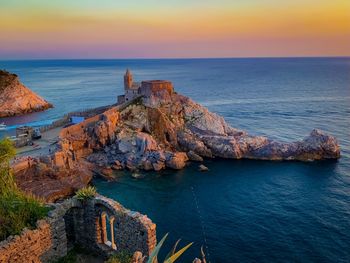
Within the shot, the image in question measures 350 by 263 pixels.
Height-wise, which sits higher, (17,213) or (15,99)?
(17,213)

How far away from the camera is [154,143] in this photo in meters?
49.4

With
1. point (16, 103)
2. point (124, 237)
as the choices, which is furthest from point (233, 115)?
point (124, 237)

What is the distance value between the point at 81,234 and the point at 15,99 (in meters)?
81.5

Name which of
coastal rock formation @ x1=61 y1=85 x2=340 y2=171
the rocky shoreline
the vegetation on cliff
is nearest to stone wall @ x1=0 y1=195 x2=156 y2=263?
the vegetation on cliff

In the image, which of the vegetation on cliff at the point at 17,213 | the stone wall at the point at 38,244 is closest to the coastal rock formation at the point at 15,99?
the vegetation on cliff at the point at 17,213

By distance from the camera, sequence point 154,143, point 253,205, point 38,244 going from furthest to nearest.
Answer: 1. point 154,143
2. point 253,205
3. point 38,244

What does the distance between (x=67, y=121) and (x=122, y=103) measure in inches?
394

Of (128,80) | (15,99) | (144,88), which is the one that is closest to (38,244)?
(144,88)

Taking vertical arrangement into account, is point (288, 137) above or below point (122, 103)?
below

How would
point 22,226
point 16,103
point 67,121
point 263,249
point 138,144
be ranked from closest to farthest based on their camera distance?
1. point 22,226
2. point 263,249
3. point 138,144
4. point 67,121
5. point 16,103

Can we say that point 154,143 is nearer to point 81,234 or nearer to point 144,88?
point 144,88

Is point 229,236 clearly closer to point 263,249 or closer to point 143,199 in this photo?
point 263,249

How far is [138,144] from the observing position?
48.3m

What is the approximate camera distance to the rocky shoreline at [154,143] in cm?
4192
